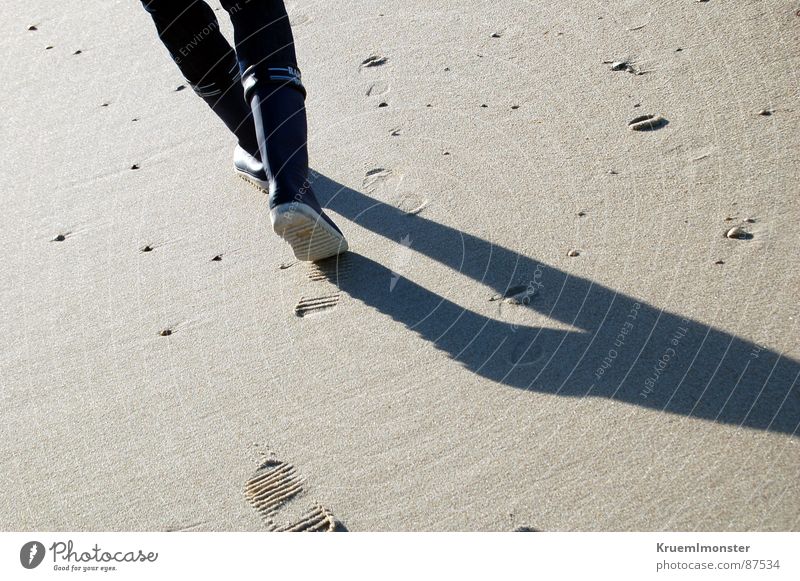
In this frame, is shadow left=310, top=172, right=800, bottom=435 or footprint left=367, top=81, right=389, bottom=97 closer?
shadow left=310, top=172, right=800, bottom=435

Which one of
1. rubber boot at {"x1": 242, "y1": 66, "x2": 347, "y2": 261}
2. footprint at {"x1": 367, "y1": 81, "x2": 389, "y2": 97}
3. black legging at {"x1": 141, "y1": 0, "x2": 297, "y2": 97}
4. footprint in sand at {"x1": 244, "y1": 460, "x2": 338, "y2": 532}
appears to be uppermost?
black legging at {"x1": 141, "y1": 0, "x2": 297, "y2": 97}

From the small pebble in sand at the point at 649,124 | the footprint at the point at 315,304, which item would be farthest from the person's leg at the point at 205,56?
the small pebble in sand at the point at 649,124

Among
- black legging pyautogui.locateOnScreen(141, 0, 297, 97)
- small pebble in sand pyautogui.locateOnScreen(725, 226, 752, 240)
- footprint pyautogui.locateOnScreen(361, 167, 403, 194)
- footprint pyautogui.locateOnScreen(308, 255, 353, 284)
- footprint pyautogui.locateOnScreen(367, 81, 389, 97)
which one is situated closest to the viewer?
small pebble in sand pyautogui.locateOnScreen(725, 226, 752, 240)

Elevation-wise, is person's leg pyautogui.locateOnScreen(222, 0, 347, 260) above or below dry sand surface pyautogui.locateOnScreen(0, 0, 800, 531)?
above

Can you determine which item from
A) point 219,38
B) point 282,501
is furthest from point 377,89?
point 282,501

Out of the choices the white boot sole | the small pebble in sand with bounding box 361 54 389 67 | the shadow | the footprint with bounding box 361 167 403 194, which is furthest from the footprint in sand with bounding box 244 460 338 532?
the small pebble in sand with bounding box 361 54 389 67

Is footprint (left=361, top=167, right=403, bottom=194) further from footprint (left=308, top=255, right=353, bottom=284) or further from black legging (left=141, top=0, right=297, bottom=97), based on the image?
black legging (left=141, top=0, right=297, bottom=97)

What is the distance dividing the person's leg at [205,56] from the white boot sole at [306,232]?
0.53m

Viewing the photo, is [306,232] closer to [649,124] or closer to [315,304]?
[315,304]

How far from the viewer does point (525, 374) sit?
A: 2467mm

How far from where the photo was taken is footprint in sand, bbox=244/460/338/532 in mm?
2236

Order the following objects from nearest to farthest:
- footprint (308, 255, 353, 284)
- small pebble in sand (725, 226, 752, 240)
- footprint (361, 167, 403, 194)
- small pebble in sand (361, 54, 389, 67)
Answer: small pebble in sand (725, 226, 752, 240), footprint (308, 255, 353, 284), footprint (361, 167, 403, 194), small pebble in sand (361, 54, 389, 67)

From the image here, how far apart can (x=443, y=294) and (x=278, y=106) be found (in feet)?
2.25
